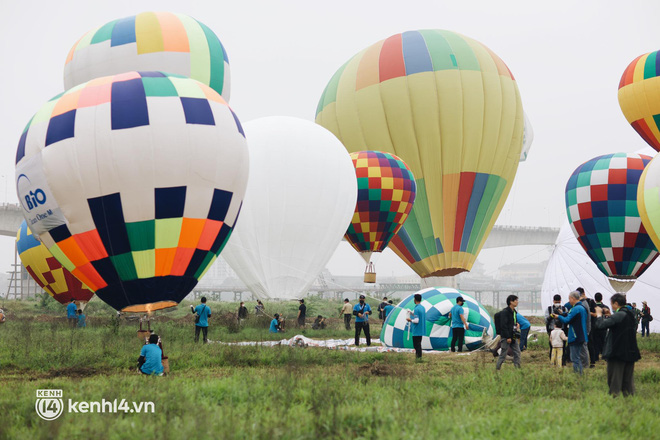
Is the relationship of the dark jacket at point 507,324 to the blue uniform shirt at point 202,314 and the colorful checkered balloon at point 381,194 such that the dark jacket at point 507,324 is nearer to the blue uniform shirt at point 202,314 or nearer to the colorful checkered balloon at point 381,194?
the blue uniform shirt at point 202,314

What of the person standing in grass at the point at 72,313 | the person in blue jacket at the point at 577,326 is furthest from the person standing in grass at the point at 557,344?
the person standing in grass at the point at 72,313

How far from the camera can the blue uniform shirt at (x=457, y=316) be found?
13.1 meters

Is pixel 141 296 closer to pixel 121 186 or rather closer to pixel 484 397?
pixel 121 186

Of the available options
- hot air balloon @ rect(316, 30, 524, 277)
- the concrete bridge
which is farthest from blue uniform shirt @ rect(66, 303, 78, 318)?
the concrete bridge

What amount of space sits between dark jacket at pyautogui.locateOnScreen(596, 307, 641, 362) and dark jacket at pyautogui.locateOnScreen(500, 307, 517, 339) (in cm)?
270

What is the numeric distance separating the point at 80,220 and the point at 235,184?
101 inches

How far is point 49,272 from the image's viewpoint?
730 inches

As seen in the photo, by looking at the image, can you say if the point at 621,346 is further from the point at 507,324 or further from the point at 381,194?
the point at 381,194

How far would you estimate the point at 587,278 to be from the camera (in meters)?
29.0

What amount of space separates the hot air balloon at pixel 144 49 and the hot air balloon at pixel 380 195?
6803 mm

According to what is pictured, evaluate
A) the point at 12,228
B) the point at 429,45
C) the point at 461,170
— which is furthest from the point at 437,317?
A: the point at 12,228

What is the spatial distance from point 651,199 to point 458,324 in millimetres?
7478

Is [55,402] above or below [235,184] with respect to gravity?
below

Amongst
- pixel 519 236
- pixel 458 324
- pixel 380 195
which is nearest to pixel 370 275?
pixel 380 195
